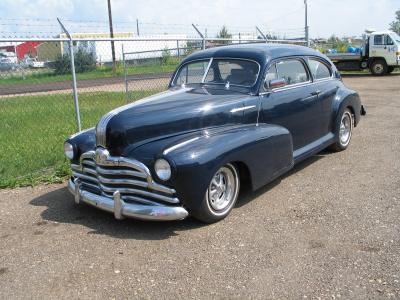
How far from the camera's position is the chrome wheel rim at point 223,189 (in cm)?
439

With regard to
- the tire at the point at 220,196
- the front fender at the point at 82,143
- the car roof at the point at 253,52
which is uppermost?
the car roof at the point at 253,52

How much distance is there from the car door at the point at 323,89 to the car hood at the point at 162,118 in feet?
5.32

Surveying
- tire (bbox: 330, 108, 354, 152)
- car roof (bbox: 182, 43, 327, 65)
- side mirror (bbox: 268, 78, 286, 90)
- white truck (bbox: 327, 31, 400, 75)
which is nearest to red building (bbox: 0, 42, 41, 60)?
car roof (bbox: 182, 43, 327, 65)

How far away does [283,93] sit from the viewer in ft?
17.9

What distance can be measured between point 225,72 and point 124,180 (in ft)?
6.61

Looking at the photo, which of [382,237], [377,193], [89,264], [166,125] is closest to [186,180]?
[166,125]

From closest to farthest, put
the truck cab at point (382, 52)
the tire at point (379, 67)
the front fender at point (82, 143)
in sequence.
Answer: the front fender at point (82, 143)
the truck cab at point (382, 52)
the tire at point (379, 67)

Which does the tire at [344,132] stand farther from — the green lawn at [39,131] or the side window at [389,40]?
the side window at [389,40]

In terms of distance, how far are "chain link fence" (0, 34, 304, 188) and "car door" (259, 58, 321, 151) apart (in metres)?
2.48

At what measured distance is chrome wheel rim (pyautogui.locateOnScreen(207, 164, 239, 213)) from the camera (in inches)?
173

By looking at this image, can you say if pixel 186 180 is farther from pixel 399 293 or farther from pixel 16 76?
pixel 16 76

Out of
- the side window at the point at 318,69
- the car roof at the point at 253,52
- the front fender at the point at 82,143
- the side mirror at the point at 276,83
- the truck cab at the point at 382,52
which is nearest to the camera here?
the front fender at the point at 82,143

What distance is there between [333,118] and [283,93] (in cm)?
143

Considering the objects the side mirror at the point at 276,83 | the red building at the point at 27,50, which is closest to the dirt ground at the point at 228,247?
the side mirror at the point at 276,83
